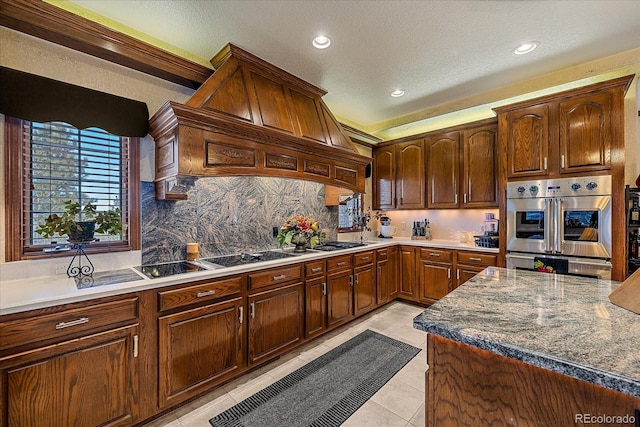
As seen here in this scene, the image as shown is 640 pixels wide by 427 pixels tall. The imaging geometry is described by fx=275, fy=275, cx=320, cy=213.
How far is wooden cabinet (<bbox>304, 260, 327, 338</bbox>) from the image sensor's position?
2807 millimetres

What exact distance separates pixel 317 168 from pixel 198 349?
203 cm

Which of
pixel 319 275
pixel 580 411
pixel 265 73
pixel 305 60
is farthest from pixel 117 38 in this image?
pixel 580 411

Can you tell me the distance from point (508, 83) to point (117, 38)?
154 inches

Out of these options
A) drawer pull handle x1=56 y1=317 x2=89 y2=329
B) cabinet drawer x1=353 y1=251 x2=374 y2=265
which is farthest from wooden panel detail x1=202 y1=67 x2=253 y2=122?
cabinet drawer x1=353 y1=251 x2=374 y2=265

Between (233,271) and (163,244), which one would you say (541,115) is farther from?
(163,244)

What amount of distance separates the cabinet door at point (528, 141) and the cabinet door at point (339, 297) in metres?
2.29

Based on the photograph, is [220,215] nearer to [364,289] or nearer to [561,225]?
[364,289]

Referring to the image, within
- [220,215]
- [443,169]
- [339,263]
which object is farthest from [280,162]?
[443,169]

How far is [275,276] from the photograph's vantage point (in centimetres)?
250

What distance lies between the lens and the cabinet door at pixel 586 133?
8.86 feet

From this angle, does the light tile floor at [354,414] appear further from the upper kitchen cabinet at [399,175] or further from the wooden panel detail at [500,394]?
the upper kitchen cabinet at [399,175]

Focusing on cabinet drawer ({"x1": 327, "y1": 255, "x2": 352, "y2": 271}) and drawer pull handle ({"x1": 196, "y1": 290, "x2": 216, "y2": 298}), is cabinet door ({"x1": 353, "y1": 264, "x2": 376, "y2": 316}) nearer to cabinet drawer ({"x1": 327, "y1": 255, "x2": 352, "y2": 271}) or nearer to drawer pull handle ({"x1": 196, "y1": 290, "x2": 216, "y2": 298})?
cabinet drawer ({"x1": 327, "y1": 255, "x2": 352, "y2": 271})

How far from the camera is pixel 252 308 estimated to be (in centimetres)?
233

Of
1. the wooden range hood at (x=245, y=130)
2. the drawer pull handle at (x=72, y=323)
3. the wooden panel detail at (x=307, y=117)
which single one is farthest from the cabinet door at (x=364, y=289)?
the drawer pull handle at (x=72, y=323)
